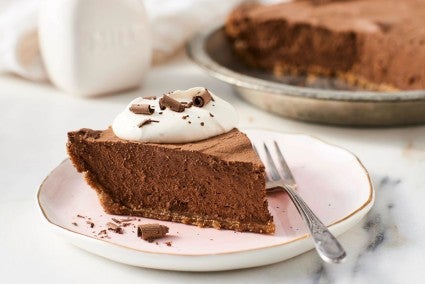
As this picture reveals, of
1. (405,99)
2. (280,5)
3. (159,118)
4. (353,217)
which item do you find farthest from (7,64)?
(353,217)

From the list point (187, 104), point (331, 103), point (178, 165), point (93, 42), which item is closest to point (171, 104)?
point (187, 104)

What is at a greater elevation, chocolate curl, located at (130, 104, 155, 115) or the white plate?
chocolate curl, located at (130, 104, 155, 115)

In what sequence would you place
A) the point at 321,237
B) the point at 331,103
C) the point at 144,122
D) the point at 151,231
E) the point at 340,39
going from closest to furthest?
the point at 321,237 → the point at 151,231 → the point at 144,122 → the point at 331,103 → the point at 340,39

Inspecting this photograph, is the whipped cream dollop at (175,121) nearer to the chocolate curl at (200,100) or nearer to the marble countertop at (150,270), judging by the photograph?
the chocolate curl at (200,100)

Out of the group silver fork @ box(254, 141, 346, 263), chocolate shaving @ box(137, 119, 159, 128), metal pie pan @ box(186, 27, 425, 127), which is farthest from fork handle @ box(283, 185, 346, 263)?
metal pie pan @ box(186, 27, 425, 127)

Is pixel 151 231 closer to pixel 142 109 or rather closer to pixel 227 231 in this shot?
pixel 227 231

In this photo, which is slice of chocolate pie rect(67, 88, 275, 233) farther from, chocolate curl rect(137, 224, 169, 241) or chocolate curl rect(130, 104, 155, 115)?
chocolate curl rect(137, 224, 169, 241)

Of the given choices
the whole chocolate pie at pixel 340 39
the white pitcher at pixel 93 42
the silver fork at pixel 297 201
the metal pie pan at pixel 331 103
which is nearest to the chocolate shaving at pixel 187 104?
the silver fork at pixel 297 201
